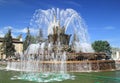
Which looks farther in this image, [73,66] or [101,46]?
[101,46]

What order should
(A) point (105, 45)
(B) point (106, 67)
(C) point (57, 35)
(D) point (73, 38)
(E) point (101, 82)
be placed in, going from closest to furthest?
1. (E) point (101, 82)
2. (B) point (106, 67)
3. (C) point (57, 35)
4. (D) point (73, 38)
5. (A) point (105, 45)

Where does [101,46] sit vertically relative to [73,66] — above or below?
above

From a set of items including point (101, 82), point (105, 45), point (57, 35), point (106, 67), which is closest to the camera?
point (101, 82)

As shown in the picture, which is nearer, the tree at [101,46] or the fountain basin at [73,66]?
the fountain basin at [73,66]

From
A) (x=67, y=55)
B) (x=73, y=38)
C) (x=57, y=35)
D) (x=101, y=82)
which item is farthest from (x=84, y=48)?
(x=101, y=82)

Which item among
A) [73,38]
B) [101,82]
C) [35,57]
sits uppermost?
[73,38]

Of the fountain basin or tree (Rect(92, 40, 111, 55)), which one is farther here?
tree (Rect(92, 40, 111, 55))

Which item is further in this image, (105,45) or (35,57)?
(105,45)

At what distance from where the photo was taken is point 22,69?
2528 centimetres

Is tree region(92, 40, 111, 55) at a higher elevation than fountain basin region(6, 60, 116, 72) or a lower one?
higher

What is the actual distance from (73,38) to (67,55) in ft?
21.6

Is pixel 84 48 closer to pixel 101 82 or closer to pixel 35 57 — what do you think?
pixel 35 57

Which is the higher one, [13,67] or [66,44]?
[66,44]

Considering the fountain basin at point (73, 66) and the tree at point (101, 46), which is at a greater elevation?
the tree at point (101, 46)
